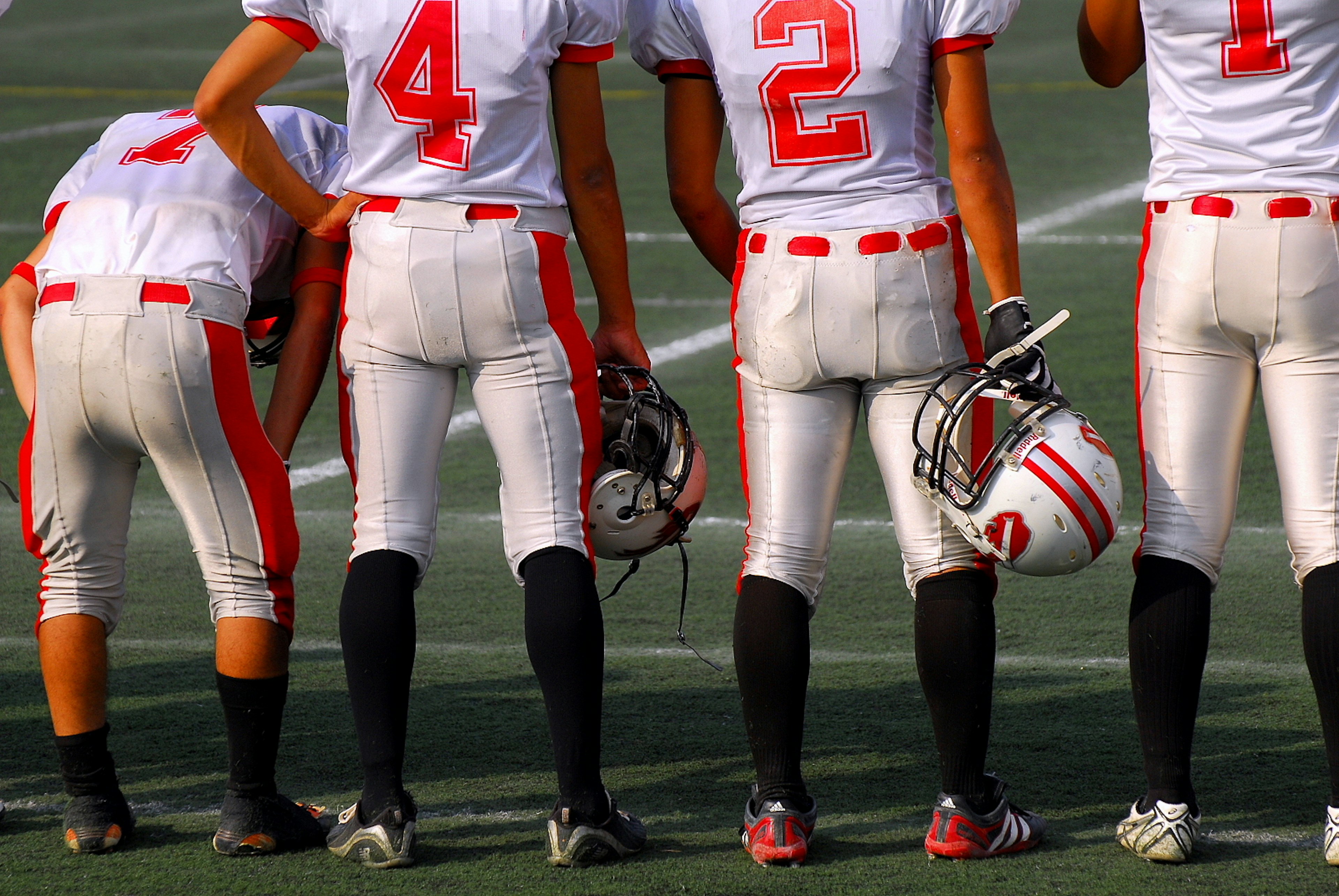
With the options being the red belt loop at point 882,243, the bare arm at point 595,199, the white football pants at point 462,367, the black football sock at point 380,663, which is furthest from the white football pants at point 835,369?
the black football sock at point 380,663

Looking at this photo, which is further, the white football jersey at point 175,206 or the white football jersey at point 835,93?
the white football jersey at point 175,206

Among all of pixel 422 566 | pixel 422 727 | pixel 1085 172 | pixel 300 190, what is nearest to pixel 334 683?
pixel 422 727

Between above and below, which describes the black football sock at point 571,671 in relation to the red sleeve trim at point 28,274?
below

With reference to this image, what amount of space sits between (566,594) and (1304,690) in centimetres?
217

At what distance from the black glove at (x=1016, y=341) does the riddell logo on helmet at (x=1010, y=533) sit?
0.90 feet

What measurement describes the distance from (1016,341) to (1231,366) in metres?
0.44

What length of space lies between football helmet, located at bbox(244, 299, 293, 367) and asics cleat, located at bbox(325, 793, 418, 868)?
101cm

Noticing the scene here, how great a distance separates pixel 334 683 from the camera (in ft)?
14.9

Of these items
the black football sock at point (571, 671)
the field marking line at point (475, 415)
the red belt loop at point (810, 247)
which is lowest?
the field marking line at point (475, 415)

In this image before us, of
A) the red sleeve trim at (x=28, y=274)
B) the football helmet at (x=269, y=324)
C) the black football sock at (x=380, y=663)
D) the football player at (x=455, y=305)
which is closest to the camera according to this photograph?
the football player at (x=455, y=305)

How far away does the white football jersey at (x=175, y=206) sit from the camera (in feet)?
10.7

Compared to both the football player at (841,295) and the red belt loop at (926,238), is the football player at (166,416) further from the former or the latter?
the red belt loop at (926,238)

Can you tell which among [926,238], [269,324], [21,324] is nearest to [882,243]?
[926,238]

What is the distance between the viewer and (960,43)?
3.11m
